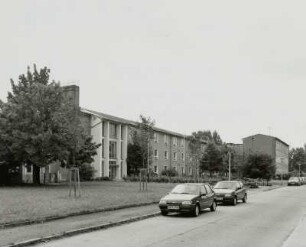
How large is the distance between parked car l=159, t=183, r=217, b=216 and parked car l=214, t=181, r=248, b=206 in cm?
451

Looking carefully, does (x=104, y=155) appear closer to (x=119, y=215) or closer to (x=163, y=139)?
(x=163, y=139)

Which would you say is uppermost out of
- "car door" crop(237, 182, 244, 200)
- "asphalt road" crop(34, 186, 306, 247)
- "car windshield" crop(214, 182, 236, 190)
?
"car windshield" crop(214, 182, 236, 190)

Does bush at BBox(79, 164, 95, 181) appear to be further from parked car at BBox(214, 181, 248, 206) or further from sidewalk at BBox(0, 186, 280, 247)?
sidewalk at BBox(0, 186, 280, 247)

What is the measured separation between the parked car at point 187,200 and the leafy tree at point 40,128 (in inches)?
795

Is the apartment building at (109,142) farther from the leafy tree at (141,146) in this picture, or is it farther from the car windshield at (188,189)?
the car windshield at (188,189)

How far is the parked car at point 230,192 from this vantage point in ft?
83.2

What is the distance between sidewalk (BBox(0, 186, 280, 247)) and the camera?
11516mm

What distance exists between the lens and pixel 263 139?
400 feet

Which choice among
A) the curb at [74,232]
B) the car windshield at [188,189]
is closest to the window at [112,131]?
the car windshield at [188,189]

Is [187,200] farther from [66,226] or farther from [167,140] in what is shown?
[167,140]

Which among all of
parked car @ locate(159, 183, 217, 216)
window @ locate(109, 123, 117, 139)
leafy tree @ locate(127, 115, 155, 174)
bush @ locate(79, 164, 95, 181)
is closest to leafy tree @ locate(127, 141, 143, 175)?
leafy tree @ locate(127, 115, 155, 174)

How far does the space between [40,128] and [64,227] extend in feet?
85.1

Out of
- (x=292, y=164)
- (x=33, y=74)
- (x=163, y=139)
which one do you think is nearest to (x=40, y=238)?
(x=33, y=74)

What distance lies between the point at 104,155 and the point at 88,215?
44.6 meters
